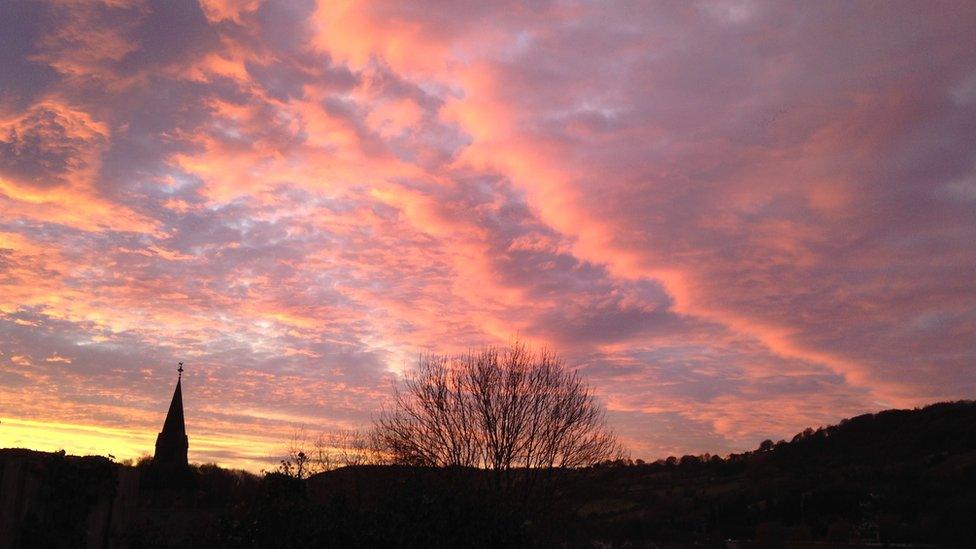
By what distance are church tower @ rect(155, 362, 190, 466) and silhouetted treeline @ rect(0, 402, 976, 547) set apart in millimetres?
1613

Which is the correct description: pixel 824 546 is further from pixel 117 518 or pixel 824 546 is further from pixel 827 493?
pixel 117 518

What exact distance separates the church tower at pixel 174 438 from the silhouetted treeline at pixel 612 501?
1613 millimetres

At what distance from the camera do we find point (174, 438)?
7200cm

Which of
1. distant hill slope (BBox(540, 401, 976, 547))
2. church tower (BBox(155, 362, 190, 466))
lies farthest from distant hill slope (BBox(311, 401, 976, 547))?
church tower (BBox(155, 362, 190, 466))

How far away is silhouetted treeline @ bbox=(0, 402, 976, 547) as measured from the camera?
1066 centimetres

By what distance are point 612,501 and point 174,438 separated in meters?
48.8

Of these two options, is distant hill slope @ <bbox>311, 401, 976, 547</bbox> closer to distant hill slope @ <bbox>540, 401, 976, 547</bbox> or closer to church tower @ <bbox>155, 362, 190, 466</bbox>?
distant hill slope @ <bbox>540, 401, 976, 547</bbox>

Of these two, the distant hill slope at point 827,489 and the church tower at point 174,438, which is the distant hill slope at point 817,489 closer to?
the distant hill slope at point 827,489

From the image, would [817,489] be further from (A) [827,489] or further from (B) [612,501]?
(B) [612,501]

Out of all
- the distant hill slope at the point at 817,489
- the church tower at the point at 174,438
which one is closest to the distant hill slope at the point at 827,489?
the distant hill slope at the point at 817,489

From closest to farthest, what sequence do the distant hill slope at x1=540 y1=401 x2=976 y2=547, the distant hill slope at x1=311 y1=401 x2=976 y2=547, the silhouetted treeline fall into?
the silhouetted treeline
the distant hill slope at x1=311 y1=401 x2=976 y2=547
the distant hill slope at x1=540 y1=401 x2=976 y2=547

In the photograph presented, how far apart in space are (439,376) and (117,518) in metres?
18.1

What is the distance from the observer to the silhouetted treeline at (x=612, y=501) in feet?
35.0

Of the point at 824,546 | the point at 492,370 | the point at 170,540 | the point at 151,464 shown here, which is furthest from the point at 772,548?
the point at 151,464
